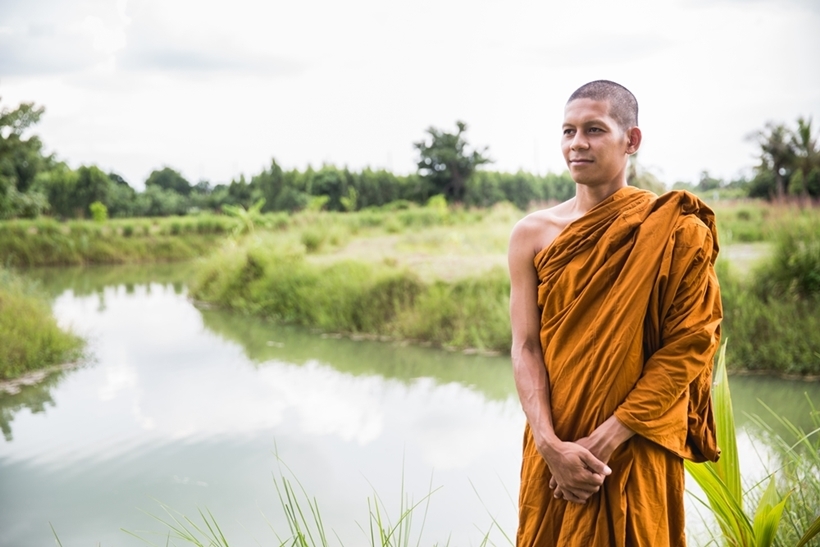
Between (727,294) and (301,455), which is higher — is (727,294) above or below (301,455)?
above

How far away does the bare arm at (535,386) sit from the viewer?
132 centimetres

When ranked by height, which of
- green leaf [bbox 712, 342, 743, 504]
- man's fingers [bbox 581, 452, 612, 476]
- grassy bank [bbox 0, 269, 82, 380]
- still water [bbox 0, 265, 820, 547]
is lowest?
still water [bbox 0, 265, 820, 547]

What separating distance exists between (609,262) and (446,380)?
14.5ft

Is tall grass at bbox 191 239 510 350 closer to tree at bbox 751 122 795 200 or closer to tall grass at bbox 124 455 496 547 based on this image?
tall grass at bbox 124 455 496 547

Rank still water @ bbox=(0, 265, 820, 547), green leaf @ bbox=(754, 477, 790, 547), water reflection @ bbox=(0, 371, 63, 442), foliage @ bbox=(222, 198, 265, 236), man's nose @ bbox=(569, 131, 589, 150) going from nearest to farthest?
man's nose @ bbox=(569, 131, 589, 150) < green leaf @ bbox=(754, 477, 790, 547) < still water @ bbox=(0, 265, 820, 547) < water reflection @ bbox=(0, 371, 63, 442) < foliage @ bbox=(222, 198, 265, 236)

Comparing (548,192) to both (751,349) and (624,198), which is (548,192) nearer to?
(751,349)

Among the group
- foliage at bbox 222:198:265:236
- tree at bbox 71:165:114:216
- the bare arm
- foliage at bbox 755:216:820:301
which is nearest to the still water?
foliage at bbox 755:216:820:301

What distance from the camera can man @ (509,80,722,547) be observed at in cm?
131

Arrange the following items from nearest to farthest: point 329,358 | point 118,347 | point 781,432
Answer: point 781,432, point 329,358, point 118,347

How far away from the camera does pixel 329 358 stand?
6.61m

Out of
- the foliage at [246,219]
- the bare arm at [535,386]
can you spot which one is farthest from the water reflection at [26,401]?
the foliage at [246,219]

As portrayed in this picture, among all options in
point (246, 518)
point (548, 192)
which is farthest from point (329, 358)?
point (548, 192)

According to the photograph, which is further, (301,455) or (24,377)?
(24,377)

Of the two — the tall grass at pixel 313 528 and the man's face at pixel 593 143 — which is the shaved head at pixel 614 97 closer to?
the man's face at pixel 593 143
